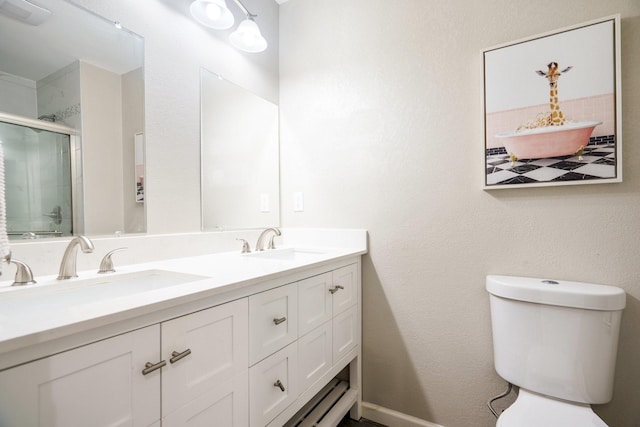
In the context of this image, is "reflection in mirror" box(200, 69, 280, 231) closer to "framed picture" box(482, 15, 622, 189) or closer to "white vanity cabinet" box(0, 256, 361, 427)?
"white vanity cabinet" box(0, 256, 361, 427)

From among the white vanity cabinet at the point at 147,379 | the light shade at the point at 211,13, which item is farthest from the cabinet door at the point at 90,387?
the light shade at the point at 211,13

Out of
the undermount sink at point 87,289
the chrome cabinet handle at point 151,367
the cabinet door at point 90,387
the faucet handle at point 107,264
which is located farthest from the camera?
the faucet handle at point 107,264

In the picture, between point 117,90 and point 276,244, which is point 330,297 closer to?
point 276,244

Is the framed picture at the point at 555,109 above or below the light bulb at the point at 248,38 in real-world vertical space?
below

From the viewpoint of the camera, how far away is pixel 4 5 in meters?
0.89

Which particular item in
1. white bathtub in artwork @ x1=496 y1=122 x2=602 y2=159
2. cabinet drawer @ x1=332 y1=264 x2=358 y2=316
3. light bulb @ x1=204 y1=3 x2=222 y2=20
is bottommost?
cabinet drawer @ x1=332 y1=264 x2=358 y2=316

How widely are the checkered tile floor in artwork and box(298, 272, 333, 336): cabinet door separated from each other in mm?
845

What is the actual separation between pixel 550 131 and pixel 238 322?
136cm

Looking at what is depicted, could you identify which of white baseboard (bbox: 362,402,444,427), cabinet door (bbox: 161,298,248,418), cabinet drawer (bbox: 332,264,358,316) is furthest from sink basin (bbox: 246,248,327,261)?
white baseboard (bbox: 362,402,444,427)

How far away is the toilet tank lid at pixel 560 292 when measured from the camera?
102 cm

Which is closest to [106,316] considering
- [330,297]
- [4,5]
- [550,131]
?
[330,297]

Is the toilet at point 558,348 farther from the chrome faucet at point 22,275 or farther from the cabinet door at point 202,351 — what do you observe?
the chrome faucet at point 22,275

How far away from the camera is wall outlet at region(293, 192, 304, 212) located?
1.85 metres

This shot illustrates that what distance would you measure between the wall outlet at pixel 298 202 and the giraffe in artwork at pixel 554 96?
1242 millimetres
